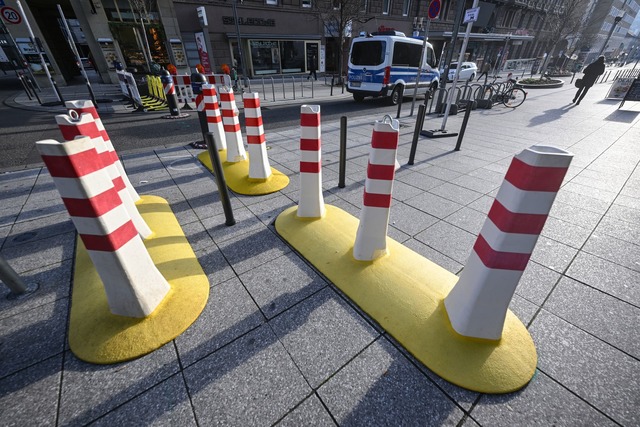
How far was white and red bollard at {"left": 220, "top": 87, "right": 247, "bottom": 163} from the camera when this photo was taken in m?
5.04

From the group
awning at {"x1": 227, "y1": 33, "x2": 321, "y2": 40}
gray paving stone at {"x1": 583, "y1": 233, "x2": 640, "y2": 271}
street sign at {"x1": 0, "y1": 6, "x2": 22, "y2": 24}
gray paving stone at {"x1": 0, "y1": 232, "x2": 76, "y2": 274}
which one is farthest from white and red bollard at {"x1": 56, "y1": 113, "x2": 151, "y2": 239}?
awning at {"x1": 227, "y1": 33, "x2": 321, "y2": 40}

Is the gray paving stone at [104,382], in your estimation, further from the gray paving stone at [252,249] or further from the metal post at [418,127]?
the metal post at [418,127]

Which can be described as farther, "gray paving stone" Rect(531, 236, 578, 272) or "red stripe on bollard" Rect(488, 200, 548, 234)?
"gray paving stone" Rect(531, 236, 578, 272)

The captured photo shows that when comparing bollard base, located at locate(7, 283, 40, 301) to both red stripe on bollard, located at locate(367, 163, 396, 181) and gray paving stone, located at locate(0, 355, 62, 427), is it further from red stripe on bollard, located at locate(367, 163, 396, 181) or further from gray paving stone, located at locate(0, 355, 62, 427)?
red stripe on bollard, located at locate(367, 163, 396, 181)

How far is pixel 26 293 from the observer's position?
246cm

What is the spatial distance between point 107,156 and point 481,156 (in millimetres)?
6955

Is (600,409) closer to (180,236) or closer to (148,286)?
(148,286)

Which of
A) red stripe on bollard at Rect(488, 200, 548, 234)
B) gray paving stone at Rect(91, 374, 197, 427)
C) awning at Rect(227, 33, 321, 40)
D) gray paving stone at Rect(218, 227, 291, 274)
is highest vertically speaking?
awning at Rect(227, 33, 321, 40)

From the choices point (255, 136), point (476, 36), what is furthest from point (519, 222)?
point (476, 36)

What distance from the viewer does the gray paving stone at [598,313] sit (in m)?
2.07

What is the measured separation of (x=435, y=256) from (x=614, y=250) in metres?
2.13

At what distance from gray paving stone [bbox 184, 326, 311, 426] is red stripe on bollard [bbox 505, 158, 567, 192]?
1.82 metres

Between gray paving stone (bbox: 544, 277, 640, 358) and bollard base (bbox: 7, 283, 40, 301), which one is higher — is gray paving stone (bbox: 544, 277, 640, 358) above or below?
above

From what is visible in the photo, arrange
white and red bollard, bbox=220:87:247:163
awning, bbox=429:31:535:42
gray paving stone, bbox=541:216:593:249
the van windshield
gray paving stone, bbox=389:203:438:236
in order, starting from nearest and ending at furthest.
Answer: gray paving stone, bbox=541:216:593:249 → gray paving stone, bbox=389:203:438:236 → white and red bollard, bbox=220:87:247:163 → the van windshield → awning, bbox=429:31:535:42
